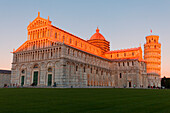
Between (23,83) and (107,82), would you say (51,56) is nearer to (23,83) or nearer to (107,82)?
(23,83)

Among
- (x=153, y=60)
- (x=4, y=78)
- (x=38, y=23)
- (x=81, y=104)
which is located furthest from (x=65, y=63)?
(x=153, y=60)

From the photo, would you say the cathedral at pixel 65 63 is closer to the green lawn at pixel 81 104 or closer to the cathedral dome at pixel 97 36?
the cathedral dome at pixel 97 36

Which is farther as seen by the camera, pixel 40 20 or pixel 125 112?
pixel 40 20

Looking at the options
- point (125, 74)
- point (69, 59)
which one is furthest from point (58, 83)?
point (125, 74)

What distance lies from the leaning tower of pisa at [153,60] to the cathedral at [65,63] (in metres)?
6.83

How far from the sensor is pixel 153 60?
269 ft

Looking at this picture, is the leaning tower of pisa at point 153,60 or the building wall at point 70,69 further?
the leaning tower of pisa at point 153,60

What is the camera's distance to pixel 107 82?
68188mm

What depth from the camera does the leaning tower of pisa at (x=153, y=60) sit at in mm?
80625

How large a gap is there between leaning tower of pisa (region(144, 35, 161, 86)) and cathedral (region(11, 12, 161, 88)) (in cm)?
683

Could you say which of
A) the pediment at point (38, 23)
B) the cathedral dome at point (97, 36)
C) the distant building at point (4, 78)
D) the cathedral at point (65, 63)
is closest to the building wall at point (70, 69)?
the cathedral at point (65, 63)

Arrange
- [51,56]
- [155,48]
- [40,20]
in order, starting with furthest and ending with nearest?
1. [155,48]
2. [40,20]
3. [51,56]

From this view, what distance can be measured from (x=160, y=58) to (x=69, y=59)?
57846 mm

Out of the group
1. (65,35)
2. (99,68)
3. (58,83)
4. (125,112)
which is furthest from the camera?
(99,68)
